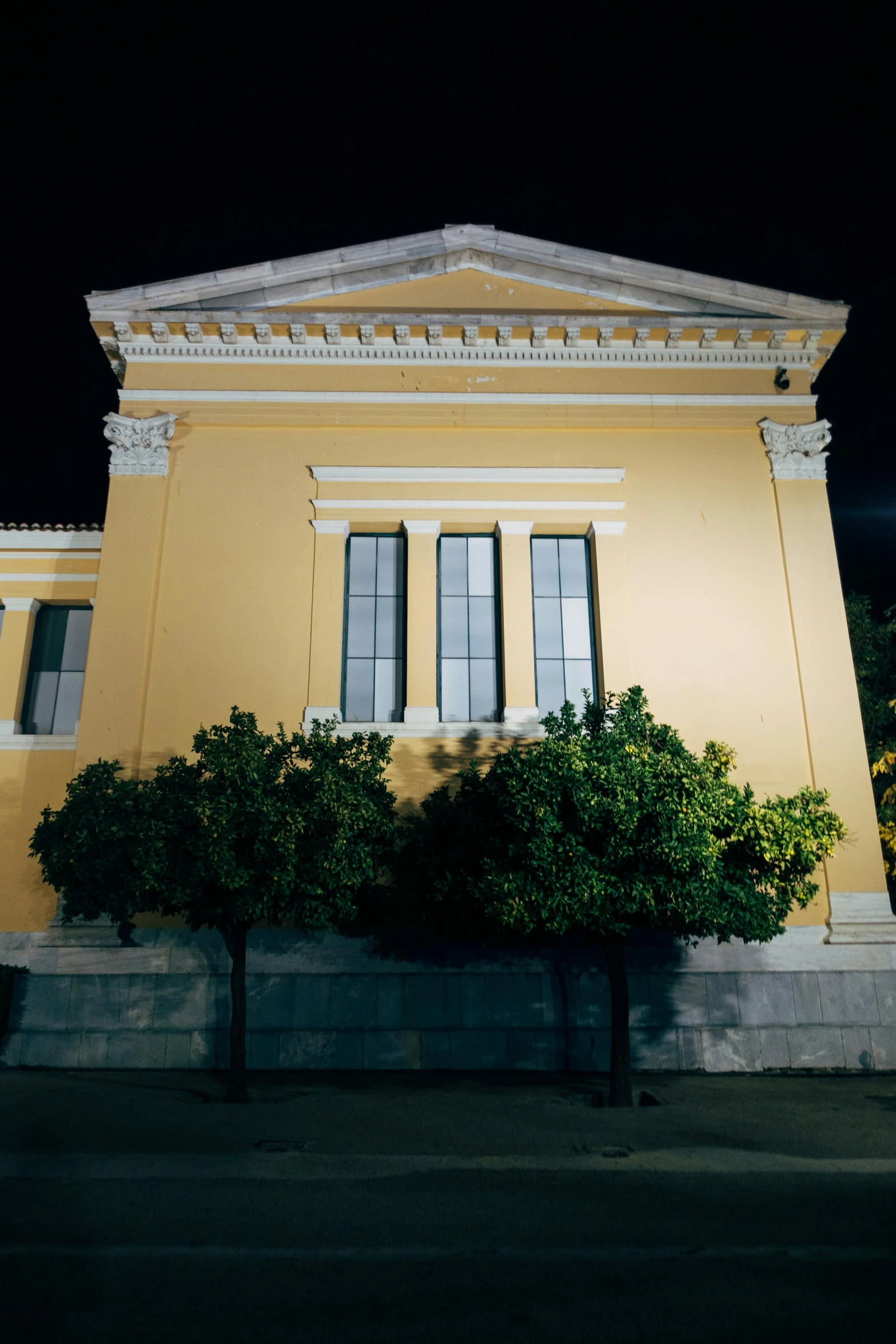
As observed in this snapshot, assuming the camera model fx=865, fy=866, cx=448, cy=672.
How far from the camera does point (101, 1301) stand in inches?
196

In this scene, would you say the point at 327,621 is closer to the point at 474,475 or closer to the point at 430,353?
the point at 474,475

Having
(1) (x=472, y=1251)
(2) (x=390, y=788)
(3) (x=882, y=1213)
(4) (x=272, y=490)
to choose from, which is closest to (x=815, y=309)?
(4) (x=272, y=490)

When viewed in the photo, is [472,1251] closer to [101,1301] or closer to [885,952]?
[101,1301]

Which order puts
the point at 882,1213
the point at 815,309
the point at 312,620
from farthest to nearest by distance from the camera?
the point at 815,309 → the point at 312,620 → the point at 882,1213

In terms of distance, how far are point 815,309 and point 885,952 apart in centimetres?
1089

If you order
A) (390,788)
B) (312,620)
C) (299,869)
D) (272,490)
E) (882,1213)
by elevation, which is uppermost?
(272,490)

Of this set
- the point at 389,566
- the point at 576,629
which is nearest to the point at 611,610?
the point at 576,629

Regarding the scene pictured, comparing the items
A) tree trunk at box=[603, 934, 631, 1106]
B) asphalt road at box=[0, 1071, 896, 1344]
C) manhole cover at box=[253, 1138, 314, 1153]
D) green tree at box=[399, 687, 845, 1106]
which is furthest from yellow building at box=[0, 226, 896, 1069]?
manhole cover at box=[253, 1138, 314, 1153]

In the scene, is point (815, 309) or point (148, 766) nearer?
point (148, 766)

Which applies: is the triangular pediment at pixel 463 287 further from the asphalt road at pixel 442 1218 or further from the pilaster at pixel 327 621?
the asphalt road at pixel 442 1218

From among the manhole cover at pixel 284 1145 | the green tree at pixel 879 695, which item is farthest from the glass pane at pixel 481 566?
the green tree at pixel 879 695

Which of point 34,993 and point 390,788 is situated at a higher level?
point 390,788

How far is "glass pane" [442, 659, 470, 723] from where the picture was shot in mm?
14156

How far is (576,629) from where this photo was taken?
14.6 meters
